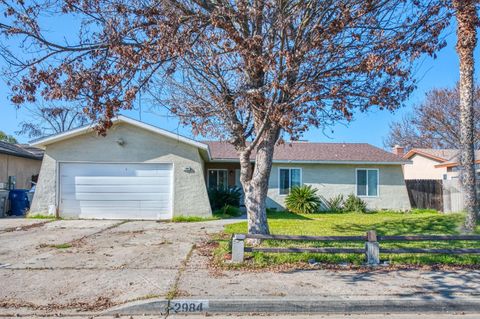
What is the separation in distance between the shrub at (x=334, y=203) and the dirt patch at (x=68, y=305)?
1632 centimetres

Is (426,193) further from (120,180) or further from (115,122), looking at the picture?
(115,122)

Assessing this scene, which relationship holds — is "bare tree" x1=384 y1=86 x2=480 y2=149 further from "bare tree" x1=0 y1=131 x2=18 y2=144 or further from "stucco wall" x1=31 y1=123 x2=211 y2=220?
"bare tree" x1=0 y1=131 x2=18 y2=144

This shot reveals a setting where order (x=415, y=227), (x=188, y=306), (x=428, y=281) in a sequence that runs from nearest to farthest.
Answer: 1. (x=188, y=306)
2. (x=428, y=281)
3. (x=415, y=227)

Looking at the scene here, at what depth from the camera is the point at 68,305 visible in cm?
545

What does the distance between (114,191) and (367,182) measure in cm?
1310

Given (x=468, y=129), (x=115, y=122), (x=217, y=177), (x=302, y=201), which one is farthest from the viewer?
(x=217, y=177)

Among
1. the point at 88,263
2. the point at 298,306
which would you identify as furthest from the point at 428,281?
the point at 88,263

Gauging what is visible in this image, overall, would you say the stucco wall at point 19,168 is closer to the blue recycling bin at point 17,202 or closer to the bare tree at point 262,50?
the blue recycling bin at point 17,202

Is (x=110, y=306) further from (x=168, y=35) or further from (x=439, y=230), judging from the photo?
(x=439, y=230)

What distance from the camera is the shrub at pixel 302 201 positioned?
63.1ft

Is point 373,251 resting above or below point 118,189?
below

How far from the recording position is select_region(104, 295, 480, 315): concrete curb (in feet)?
17.5

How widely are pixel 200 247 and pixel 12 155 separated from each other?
15796mm

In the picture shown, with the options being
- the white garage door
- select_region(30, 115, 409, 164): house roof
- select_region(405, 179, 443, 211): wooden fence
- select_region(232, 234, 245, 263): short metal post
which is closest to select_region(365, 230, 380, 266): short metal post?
select_region(232, 234, 245, 263): short metal post
